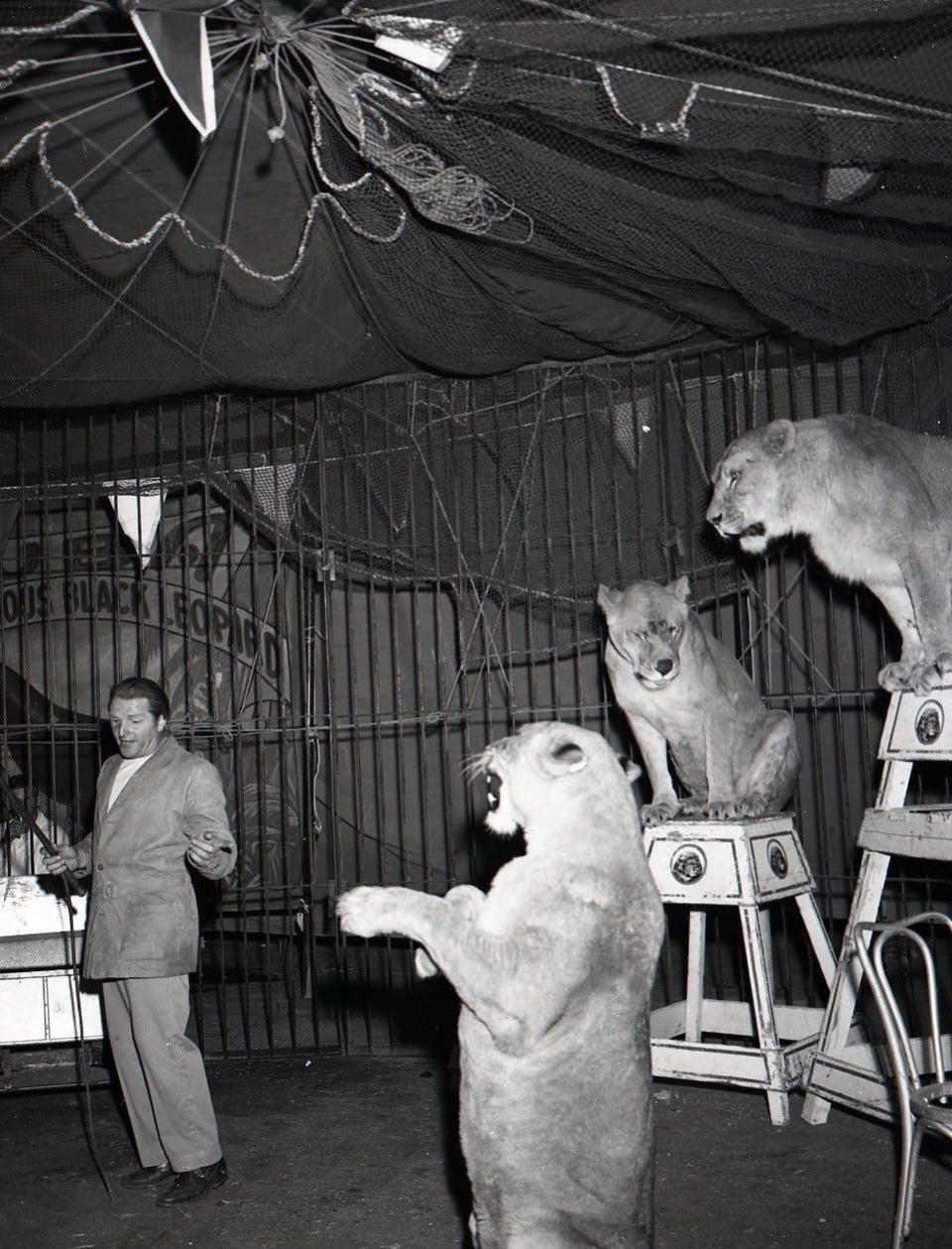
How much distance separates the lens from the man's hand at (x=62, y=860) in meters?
4.35

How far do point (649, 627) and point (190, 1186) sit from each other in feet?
9.21

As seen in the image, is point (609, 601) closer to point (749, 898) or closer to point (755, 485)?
point (755, 485)

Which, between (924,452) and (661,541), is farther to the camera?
(661,541)

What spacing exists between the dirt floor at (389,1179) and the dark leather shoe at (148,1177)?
8 centimetres

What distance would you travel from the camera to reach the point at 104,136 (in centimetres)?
407

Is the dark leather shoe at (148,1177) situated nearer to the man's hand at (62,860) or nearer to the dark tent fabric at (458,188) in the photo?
the man's hand at (62,860)

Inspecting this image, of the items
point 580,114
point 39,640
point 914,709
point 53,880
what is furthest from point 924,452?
point 39,640

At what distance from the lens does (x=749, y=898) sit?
4797 millimetres

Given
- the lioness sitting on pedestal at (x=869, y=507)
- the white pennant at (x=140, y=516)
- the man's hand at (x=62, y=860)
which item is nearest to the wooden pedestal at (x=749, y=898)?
the lioness sitting on pedestal at (x=869, y=507)

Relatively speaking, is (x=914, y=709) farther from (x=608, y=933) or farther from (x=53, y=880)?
(x=53, y=880)

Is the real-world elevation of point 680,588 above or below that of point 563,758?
above

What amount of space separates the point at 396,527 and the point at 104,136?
9.37 ft

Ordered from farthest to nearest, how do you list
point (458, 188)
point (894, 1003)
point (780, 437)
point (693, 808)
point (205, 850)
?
point (693, 808) < point (780, 437) < point (205, 850) < point (458, 188) < point (894, 1003)

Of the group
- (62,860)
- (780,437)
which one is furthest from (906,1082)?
(62,860)
